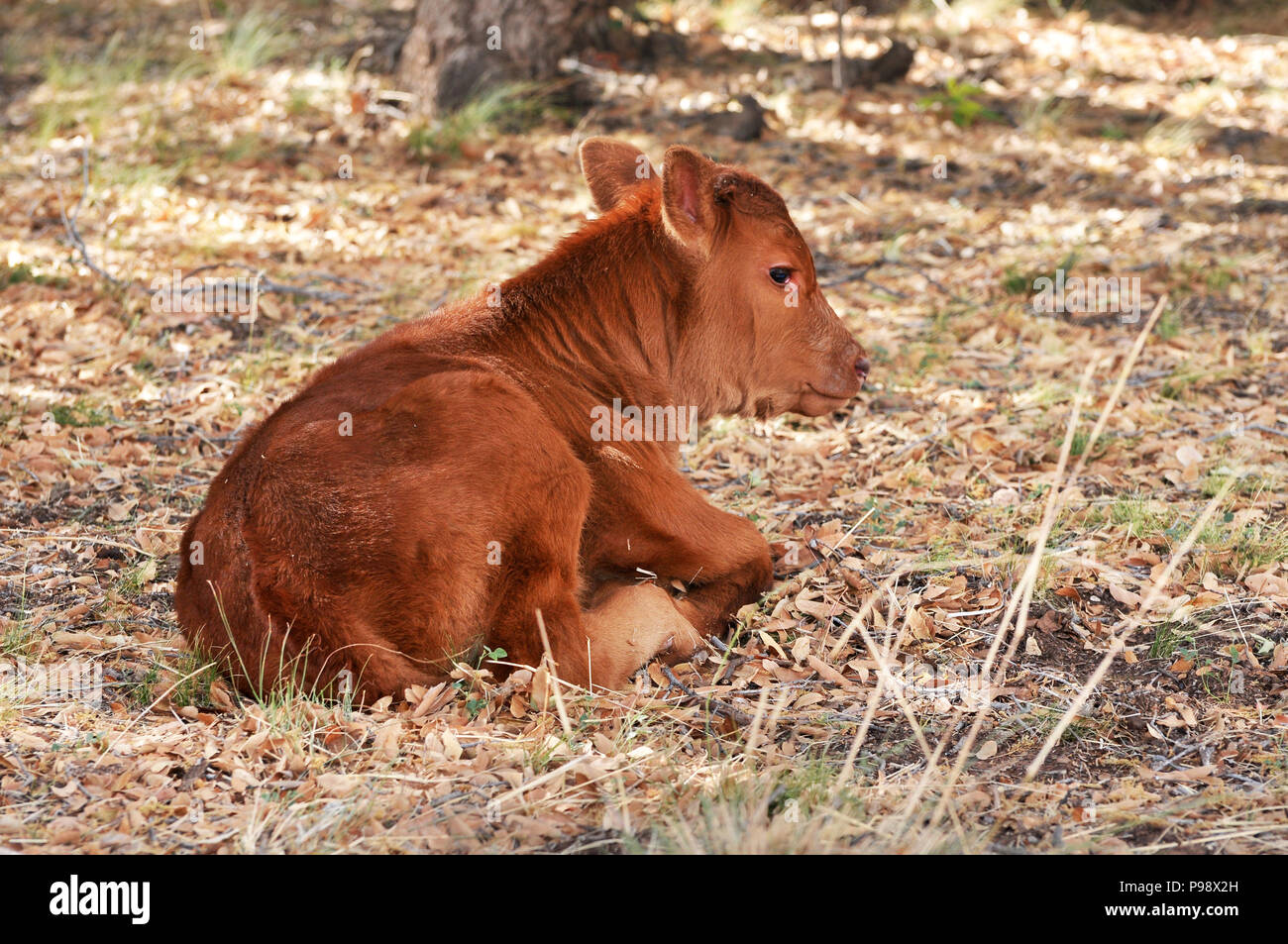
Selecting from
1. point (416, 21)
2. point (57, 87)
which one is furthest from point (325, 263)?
point (57, 87)

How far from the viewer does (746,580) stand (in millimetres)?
5055

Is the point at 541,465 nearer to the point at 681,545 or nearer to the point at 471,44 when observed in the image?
the point at 681,545

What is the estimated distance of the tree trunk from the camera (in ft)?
34.4

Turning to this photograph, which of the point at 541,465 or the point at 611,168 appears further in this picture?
the point at 611,168

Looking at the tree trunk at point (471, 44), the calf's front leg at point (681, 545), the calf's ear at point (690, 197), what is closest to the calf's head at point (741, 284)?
the calf's ear at point (690, 197)

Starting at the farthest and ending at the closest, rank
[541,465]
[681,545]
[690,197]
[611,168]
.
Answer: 1. [611,168]
2. [690,197]
3. [681,545]
4. [541,465]

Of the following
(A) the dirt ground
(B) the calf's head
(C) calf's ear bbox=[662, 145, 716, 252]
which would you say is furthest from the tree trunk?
(C) calf's ear bbox=[662, 145, 716, 252]

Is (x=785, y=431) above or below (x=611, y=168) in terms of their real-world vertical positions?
below

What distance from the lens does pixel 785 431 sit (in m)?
7.09

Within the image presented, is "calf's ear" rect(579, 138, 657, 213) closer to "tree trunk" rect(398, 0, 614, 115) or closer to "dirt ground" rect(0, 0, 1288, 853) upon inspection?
"dirt ground" rect(0, 0, 1288, 853)

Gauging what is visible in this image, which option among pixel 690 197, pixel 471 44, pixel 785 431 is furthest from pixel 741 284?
pixel 471 44

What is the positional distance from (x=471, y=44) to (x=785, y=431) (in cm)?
526

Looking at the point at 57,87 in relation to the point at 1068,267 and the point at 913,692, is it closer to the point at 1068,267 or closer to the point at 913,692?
the point at 1068,267

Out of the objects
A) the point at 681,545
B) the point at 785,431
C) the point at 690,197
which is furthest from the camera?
the point at 785,431
